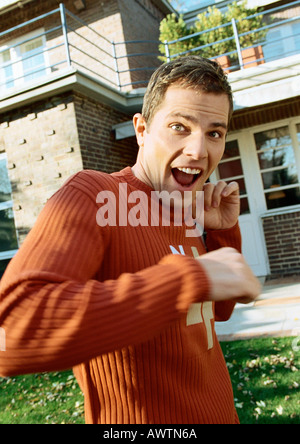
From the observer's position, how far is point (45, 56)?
30.8 feet

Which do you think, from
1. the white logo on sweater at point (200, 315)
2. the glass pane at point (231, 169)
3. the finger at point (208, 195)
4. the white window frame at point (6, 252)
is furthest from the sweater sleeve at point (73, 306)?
the glass pane at point (231, 169)

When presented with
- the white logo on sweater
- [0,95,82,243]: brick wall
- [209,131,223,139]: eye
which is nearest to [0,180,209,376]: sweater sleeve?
the white logo on sweater

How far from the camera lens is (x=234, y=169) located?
25.8 feet

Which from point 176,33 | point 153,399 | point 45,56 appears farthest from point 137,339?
point 45,56

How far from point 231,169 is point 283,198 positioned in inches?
49.5

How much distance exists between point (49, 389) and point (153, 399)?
3.58 m

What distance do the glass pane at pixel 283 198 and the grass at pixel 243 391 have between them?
4008 mm

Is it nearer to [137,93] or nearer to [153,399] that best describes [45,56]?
[137,93]

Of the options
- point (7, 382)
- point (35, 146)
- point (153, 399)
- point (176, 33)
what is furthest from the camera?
point (176, 33)

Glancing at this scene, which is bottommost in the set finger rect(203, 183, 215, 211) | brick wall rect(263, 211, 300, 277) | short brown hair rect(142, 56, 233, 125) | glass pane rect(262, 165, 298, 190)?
brick wall rect(263, 211, 300, 277)

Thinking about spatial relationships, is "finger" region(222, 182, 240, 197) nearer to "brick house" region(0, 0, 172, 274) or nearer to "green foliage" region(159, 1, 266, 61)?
"brick house" region(0, 0, 172, 274)

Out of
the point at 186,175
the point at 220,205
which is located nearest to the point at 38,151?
the point at 220,205

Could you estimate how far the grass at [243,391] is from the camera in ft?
9.84

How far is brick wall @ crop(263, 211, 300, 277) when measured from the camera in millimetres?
Answer: 7254
